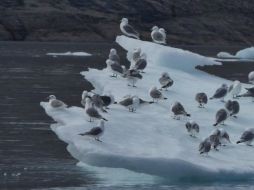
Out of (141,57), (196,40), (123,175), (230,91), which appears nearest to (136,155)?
(123,175)

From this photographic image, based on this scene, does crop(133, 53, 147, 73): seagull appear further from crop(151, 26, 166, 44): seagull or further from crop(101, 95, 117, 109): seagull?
crop(151, 26, 166, 44): seagull

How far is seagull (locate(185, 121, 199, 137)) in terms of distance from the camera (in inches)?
731

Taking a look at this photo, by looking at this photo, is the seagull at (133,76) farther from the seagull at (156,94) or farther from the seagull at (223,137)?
the seagull at (223,137)

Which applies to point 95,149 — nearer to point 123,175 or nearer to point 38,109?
point 123,175

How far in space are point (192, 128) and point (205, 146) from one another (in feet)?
5.53

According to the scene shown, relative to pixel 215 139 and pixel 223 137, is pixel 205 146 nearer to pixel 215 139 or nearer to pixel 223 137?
pixel 215 139

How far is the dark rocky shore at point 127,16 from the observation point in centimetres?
8519

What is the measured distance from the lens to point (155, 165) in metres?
15.9

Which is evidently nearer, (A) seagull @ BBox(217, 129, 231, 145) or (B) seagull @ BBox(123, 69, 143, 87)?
(A) seagull @ BBox(217, 129, 231, 145)

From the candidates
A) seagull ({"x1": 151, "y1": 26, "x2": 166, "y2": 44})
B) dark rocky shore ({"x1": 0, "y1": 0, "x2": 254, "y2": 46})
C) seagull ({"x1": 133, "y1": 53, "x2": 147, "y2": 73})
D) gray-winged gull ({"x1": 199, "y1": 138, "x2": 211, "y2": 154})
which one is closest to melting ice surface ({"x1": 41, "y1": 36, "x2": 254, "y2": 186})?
gray-winged gull ({"x1": 199, "y1": 138, "x2": 211, "y2": 154})

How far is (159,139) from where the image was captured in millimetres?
17984

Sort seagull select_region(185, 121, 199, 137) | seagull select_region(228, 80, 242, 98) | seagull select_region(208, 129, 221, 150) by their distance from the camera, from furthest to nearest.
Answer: seagull select_region(228, 80, 242, 98), seagull select_region(185, 121, 199, 137), seagull select_region(208, 129, 221, 150)

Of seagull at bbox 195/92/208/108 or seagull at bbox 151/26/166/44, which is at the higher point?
seagull at bbox 151/26/166/44

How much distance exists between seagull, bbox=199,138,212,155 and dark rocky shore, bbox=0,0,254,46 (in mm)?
66442
